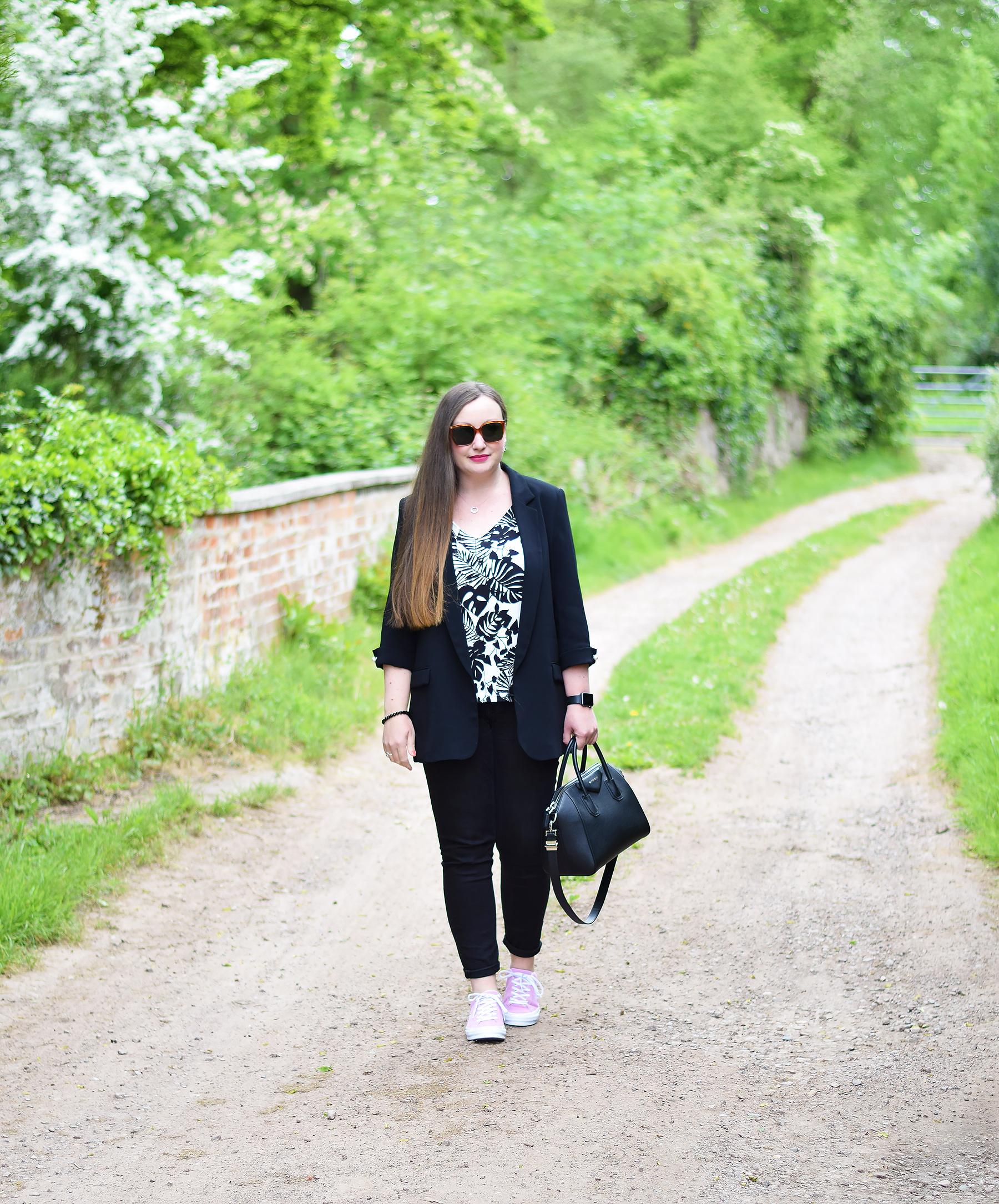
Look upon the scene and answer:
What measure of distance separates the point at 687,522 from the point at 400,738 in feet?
39.5

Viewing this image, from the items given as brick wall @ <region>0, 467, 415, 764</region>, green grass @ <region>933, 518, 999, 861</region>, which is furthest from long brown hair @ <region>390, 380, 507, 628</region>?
green grass @ <region>933, 518, 999, 861</region>

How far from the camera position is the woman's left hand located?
3566 mm

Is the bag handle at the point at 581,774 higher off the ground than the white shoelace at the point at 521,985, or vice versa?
the bag handle at the point at 581,774

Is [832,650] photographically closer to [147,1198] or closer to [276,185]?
[147,1198]

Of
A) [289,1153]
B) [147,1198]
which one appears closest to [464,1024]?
[289,1153]

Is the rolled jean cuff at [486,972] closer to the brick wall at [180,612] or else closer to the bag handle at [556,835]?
the bag handle at [556,835]

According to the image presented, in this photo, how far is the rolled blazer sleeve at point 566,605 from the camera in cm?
363

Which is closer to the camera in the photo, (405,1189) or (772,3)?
(405,1189)

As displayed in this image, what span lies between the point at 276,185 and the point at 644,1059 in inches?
580

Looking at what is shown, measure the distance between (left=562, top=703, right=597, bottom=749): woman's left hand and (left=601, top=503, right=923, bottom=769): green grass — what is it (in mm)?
3151

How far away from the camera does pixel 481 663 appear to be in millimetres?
3580

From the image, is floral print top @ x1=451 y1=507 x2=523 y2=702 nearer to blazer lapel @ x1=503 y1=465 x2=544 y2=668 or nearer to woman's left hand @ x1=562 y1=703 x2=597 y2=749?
blazer lapel @ x1=503 y1=465 x2=544 y2=668

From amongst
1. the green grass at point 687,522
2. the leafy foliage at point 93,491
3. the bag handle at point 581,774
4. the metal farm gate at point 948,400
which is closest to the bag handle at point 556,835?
the bag handle at point 581,774

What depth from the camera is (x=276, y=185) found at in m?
16.1
